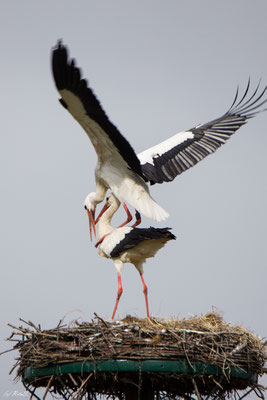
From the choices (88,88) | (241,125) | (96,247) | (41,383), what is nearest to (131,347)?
(41,383)

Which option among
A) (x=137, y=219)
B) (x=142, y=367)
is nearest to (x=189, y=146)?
(x=137, y=219)

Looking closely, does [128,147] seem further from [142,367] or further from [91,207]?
[142,367]

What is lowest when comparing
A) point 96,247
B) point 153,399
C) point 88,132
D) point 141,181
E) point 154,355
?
point 153,399

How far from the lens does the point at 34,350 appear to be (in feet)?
21.4

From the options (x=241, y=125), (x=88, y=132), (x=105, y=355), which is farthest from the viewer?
(x=241, y=125)

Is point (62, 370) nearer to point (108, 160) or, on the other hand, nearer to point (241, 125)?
point (108, 160)

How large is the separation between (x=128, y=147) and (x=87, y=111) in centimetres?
68

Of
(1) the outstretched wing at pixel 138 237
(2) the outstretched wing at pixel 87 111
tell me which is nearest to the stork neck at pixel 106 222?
(1) the outstretched wing at pixel 138 237

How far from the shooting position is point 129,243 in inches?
306

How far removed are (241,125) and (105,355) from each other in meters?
4.75

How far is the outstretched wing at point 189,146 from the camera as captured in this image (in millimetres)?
8875

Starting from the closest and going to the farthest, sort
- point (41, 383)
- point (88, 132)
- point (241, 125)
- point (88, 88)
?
1. point (41, 383)
2. point (88, 88)
3. point (88, 132)
4. point (241, 125)

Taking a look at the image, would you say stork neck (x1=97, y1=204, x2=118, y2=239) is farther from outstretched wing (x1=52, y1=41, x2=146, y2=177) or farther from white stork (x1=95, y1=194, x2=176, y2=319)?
outstretched wing (x1=52, y1=41, x2=146, y2=177)

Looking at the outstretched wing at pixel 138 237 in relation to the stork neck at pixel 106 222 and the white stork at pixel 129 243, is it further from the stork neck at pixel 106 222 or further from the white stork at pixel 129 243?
the stork neck at pixel 106 222
